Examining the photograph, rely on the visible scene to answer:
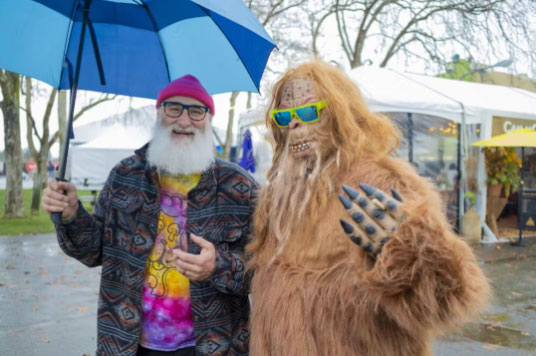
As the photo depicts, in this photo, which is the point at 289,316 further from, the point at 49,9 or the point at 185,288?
the point at 49,9

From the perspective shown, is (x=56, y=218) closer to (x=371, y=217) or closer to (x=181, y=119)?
(x=181, y=119)

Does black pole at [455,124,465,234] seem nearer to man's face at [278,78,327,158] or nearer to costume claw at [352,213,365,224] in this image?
man's face at [278,78,327,158]

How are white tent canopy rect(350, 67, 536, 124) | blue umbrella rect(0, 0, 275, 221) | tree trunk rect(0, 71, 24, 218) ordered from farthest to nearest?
tree trunk rect(0, 71, 24, 218) → white tent canopy rect(350, 67, 536, 124) → blue umbrella rect(0, 0, 275, 221)

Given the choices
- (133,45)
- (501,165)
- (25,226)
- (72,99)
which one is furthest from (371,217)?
(25,226)

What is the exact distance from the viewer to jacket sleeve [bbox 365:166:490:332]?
1323 millimetres

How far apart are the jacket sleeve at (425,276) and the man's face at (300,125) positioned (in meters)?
0.59

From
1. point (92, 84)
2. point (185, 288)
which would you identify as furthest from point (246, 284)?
point (92, 84)

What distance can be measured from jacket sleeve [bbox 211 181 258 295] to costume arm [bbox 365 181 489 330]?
77 centimetres

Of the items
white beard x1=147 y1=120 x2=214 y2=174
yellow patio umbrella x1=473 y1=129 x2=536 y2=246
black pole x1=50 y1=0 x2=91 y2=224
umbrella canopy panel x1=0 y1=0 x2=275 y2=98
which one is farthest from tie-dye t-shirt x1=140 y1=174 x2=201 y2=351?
yellow patio umbrella x1=473 y1=129 x2=536 y2=246

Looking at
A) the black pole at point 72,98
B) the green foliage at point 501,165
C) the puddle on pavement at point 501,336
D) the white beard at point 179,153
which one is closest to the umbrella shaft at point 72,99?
the black pole at point 72,98

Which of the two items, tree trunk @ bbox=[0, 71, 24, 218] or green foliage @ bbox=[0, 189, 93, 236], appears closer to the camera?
green foliage @ bbox=[0, 189, 93, 236]

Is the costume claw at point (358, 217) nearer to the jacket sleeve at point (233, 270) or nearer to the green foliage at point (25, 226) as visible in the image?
the jacket sleeve at point (233, 270)

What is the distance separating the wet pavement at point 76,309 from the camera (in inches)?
182

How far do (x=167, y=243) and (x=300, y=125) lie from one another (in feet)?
2.65
